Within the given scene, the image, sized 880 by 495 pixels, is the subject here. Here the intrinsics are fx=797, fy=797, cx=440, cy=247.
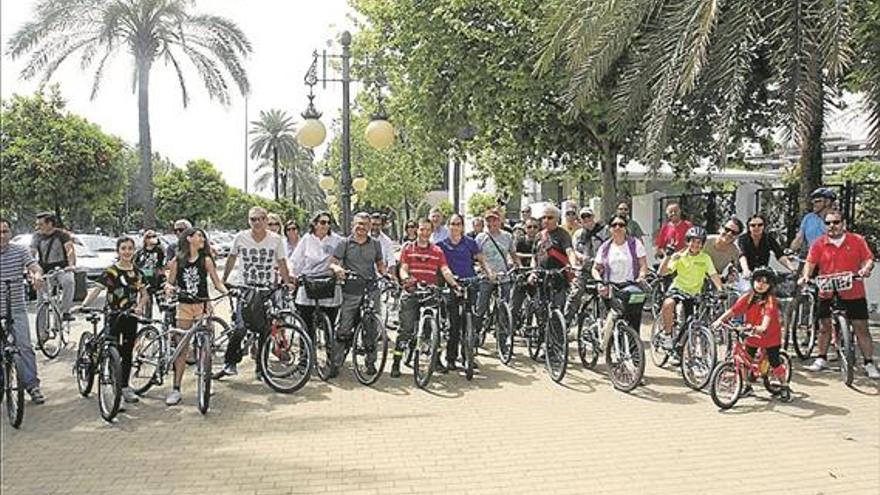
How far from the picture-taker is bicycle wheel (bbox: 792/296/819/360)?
908cm

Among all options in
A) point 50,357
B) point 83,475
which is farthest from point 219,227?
point 83,475

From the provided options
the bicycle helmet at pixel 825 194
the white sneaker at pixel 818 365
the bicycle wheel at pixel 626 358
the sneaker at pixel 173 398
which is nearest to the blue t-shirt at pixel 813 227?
the bicycle helmet at pixel 825 194

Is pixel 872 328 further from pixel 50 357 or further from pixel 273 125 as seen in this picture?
pixel 273 125

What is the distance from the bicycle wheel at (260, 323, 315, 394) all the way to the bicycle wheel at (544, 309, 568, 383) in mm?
2476

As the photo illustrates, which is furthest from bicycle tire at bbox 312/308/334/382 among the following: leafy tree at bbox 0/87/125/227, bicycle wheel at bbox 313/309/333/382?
leafy tree at bbox 0/87/125/227

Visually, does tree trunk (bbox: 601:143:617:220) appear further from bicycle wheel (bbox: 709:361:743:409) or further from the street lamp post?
bicycle wheel (bbox: 709:361:743:409)

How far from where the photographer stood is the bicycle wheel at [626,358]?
7.62 m

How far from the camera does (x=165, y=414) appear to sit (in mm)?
6934

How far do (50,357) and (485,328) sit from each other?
539 centimetres

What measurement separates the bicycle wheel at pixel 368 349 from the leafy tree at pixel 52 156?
1976cm

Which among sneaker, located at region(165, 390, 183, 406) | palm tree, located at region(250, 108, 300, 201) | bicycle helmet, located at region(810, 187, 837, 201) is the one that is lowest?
sneaker, located at region(165, 390, 183, 406)

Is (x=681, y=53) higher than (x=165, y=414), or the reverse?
(x=681, y=53)

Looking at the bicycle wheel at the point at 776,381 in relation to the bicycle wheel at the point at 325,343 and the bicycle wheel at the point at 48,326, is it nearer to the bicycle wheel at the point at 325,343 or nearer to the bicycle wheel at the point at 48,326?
the bicycle wheel at the point at 325,343

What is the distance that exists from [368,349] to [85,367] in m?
2.68
